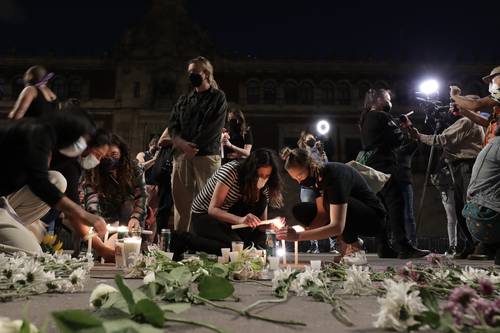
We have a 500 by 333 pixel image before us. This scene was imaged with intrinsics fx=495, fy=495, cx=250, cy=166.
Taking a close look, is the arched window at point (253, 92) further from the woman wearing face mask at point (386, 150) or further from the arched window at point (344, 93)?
the woman wearing face mask at point (386, 150)

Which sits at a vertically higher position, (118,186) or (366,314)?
(118,186)

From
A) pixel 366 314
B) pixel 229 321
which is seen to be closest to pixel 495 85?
pixel 366 314

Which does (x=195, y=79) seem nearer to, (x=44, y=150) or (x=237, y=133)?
(x=237, y=133)

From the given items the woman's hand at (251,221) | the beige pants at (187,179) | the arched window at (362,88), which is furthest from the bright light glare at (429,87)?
the arched window at (362,88)

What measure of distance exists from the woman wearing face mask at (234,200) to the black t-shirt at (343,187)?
0.59 m

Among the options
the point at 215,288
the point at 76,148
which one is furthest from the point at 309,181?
the point at 215,288

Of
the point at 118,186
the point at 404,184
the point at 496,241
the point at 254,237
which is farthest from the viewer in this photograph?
the point at 404,184

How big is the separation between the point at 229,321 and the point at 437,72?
3162 centimetres

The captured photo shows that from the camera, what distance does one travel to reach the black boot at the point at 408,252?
6723 millimetres

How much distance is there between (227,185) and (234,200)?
0.28 metres

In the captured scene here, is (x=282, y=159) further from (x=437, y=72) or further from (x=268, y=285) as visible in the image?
(x=437, y=72)

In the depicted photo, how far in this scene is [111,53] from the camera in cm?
3059

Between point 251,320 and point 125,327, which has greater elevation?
point 125,327

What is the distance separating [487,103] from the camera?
5.43 metres
